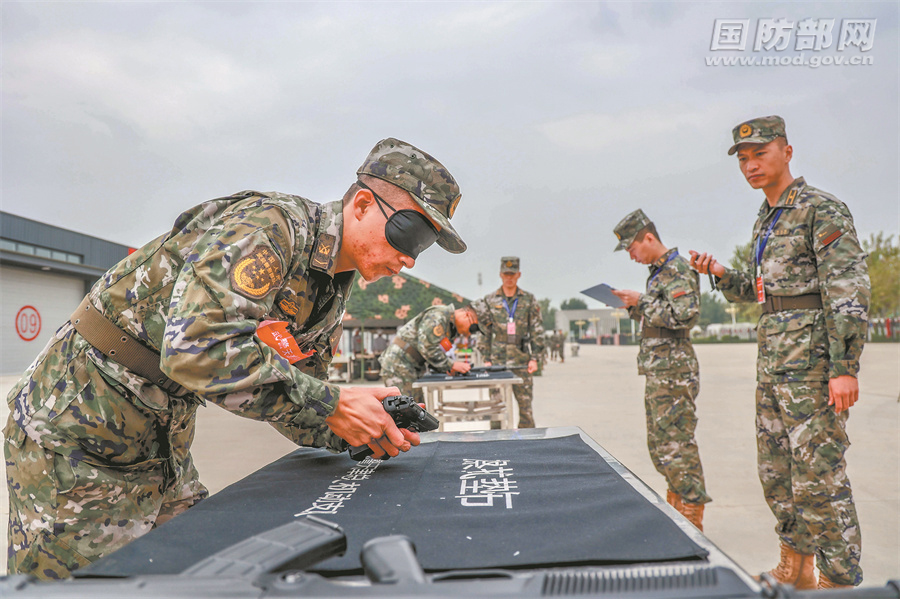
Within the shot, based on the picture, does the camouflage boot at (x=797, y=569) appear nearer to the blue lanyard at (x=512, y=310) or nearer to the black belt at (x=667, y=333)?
the black belt at (x=667, y=333)

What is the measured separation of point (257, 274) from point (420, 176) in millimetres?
561

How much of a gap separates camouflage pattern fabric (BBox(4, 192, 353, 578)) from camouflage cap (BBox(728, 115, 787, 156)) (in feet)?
7.17

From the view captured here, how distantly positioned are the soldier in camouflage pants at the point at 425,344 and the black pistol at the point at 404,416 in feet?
13.1

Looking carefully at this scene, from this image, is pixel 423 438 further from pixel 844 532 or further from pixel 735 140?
pixel 735 140

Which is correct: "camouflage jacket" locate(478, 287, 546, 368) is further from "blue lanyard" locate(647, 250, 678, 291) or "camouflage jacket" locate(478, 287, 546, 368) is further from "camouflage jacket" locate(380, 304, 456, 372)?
"blue lanyard" locate(647, 250, 678, 291)

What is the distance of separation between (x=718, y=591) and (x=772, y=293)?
7.34 feet

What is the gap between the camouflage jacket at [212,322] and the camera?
1.01 m

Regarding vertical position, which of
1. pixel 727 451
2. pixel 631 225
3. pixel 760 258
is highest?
pixel 631 225

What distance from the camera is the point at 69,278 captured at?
18.9 meters

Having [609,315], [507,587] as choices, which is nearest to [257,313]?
[507,587]

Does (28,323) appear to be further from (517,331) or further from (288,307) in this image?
(288,307)

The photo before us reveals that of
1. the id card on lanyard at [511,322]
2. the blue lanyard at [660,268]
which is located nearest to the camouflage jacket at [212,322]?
the blue lanyard at [660,268]

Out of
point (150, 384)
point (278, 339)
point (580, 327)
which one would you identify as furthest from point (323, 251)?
point (580, 327)

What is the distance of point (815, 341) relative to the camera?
2244 mm
